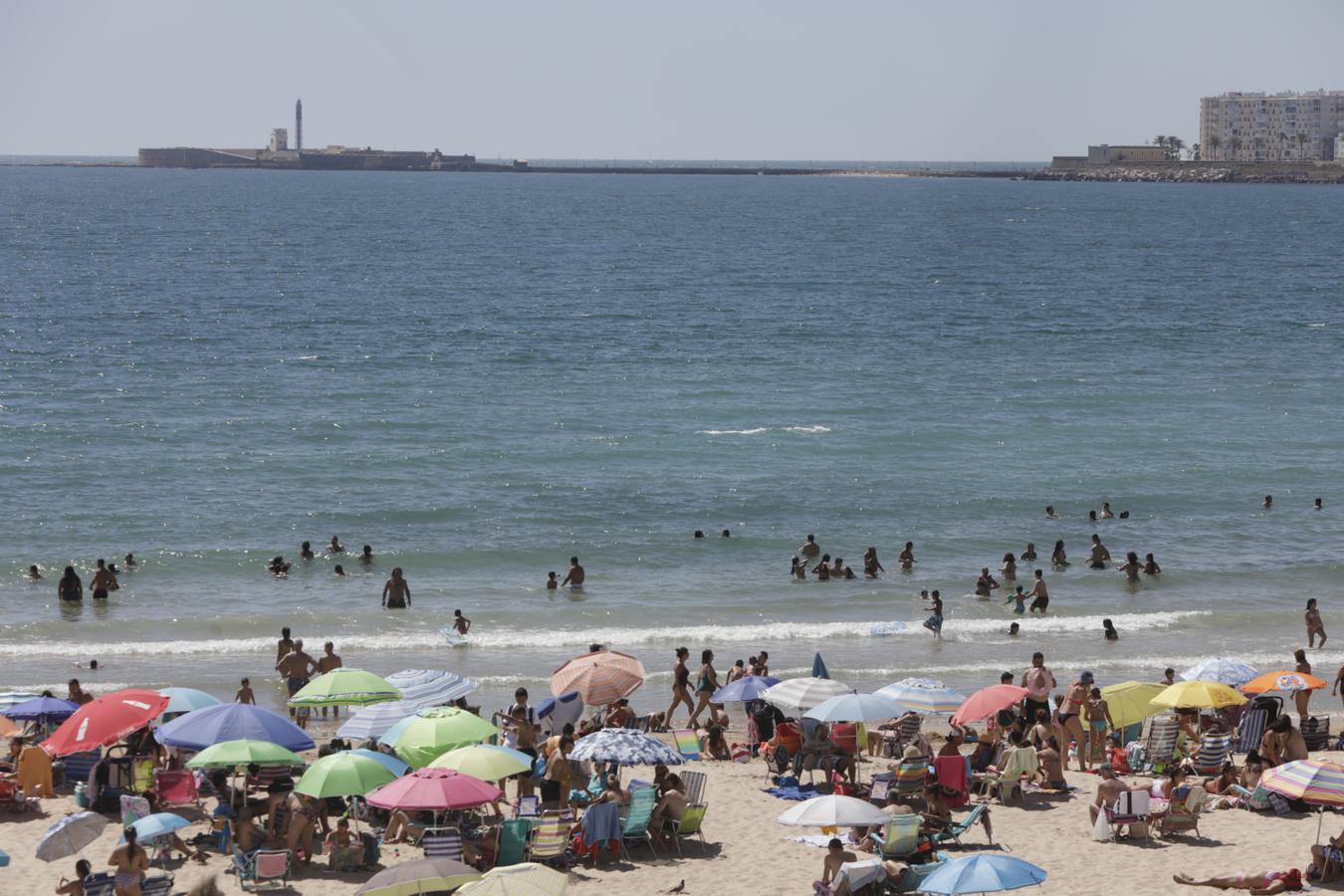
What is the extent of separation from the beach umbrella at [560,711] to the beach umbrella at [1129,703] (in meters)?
6.84

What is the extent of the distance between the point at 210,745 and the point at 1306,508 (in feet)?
93.1

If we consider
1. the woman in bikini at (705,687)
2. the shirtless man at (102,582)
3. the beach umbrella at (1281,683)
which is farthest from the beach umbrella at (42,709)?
the beach umbrella at (1281,683)

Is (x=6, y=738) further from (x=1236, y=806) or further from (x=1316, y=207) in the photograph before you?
(x=1316, y=207)

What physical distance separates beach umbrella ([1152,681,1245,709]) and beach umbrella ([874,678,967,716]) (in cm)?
258

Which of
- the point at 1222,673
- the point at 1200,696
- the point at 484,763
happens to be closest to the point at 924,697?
the point at 1200,696

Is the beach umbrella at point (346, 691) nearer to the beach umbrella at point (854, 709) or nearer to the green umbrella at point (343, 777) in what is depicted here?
the green umbrella at point (343, 777)

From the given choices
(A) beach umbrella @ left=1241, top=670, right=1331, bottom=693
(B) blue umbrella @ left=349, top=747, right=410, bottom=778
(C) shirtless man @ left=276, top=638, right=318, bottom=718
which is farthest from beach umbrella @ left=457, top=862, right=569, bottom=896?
(A) beach umbrella @ left=1241, top=670, right=1331, bottom=693

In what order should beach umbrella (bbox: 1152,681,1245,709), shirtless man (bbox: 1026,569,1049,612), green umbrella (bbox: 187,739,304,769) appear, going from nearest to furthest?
green umbrella (bbox: 187,739,304,769), beach umbrella (bbox: 1152,681,1245,709), shirtless man (bbox: 1026,569,1049,612)

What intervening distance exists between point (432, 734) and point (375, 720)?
4.08ft

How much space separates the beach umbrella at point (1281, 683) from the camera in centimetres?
2017

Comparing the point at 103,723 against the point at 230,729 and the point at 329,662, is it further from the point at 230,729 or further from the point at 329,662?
the point at 329,662

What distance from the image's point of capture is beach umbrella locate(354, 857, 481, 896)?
533 inches

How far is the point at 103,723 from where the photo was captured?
55.5 ft

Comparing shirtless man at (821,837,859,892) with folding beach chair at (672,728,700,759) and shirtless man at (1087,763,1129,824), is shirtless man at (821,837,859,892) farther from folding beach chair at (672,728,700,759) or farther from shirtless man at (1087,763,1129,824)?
folding beach chair at (672,728,700,759)
